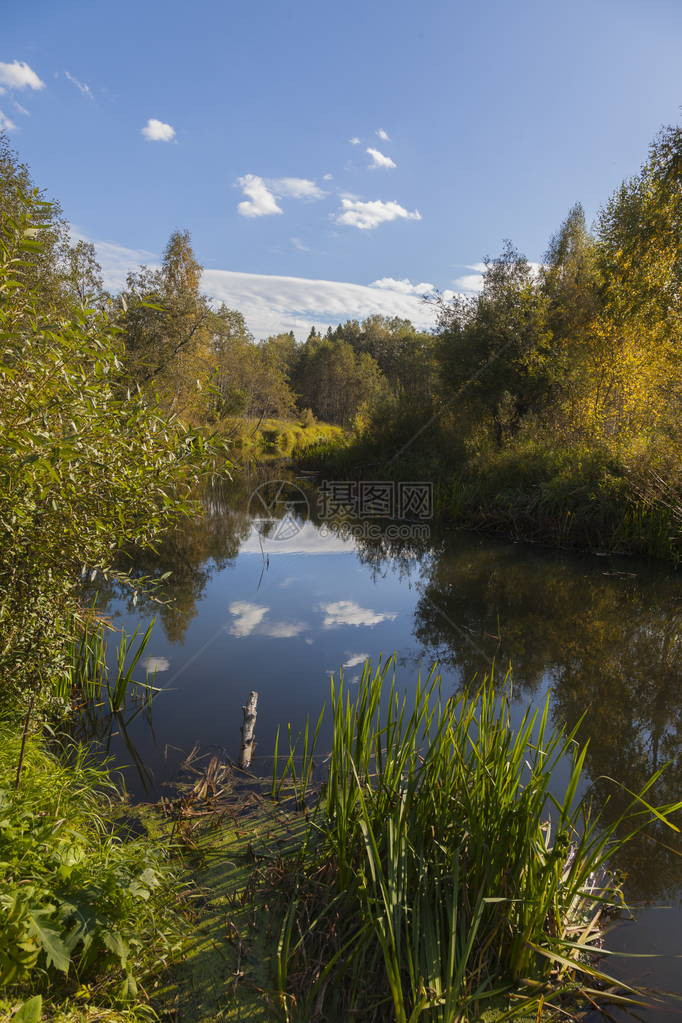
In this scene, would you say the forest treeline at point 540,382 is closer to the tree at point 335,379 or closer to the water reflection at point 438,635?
the water reflection at point 438,635

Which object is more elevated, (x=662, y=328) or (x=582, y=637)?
(x=662, y=328)

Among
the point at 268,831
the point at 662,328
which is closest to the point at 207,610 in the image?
the point at 268,831

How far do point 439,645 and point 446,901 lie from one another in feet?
16.3

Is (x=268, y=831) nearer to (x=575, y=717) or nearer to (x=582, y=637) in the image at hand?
(x=575, y=717)

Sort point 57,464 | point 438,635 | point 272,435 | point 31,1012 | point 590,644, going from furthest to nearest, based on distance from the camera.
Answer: point 272,435 → point 438,635 → point 590,644 → point 57,464 → point 31,1012

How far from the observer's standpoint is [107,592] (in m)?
8.59

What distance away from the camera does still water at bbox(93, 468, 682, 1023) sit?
4293 mm

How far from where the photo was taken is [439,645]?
7.24 metres

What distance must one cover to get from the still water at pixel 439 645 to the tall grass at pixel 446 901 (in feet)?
1.69

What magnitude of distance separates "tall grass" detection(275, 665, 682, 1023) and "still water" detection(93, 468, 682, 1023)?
0.52m

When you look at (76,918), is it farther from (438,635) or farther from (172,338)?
(172,338)

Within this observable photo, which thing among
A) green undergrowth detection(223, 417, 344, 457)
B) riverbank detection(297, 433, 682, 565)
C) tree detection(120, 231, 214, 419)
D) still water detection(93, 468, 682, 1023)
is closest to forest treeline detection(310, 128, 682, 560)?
riverbank detection(297, 433, 682, 565)

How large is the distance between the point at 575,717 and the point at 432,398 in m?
18.4

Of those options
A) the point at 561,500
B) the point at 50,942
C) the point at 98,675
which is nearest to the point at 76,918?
the point at 50,942
